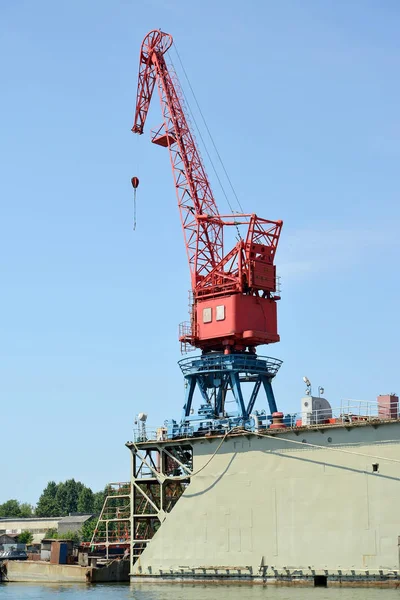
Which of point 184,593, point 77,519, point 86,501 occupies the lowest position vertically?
point 184,593

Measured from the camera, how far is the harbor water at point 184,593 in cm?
4794

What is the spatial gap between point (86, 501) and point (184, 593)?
127917 millimetres

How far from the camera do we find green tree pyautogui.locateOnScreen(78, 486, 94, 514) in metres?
176

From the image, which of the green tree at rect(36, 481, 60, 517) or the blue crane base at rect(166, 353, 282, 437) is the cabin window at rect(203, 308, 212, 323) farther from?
the green tree at rect(36, 481, 60, 517)

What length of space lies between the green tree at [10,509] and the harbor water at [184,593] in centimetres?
12660

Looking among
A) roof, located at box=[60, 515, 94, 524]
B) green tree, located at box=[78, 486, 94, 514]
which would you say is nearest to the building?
roof, located at box=[60, 515, 94, 524]

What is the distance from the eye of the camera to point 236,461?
57594 mm

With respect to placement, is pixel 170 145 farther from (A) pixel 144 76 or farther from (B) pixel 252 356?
(B) pixel 252 356

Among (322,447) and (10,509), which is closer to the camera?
(322,447)

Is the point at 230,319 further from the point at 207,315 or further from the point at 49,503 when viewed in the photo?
the point at 49,503

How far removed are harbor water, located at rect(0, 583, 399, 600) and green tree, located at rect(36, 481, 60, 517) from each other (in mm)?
119479

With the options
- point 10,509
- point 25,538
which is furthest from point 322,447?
point 10,509

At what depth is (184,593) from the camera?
5303 cm

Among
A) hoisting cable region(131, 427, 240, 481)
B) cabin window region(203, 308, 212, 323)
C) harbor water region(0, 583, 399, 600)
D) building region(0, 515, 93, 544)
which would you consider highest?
cabin window region(203, 308, 212, 323)
